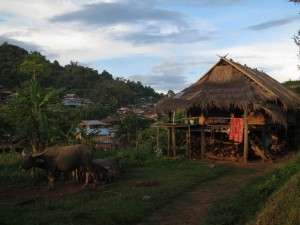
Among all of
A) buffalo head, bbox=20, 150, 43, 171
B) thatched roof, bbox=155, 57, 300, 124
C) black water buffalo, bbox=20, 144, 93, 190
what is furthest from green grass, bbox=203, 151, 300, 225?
thatched roof, bbox=155, 57, 300, 124

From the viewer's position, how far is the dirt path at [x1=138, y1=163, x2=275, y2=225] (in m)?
8.36

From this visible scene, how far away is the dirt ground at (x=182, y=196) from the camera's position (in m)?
8.52

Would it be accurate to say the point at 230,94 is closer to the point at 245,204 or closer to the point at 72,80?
the point at 245,204

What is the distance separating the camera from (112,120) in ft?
163

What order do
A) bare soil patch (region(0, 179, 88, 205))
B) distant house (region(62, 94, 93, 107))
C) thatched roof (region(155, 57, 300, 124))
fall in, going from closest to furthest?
bare soil patch (region(0, 179, 88, 205)), thatched roof (region(155, 57, 300, 124)), distant house (region(62, 94, 93, 107))

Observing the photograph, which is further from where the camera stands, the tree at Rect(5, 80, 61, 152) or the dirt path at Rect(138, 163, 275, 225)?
the tree at Rect(5, 80, 61, 152)

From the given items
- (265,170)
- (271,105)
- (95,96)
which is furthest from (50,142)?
(95,96)

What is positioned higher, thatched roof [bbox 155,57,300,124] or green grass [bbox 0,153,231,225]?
thatched roof [bbox 155,57,300,124]

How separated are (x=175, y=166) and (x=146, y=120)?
27113 millimetres

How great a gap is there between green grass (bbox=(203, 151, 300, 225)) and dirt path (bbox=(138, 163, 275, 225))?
37cm

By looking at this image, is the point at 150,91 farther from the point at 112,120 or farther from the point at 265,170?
the point at 265,170

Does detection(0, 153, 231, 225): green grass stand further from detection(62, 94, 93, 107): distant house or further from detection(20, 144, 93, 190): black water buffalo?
detection(62, 94, 93, 107): distant house

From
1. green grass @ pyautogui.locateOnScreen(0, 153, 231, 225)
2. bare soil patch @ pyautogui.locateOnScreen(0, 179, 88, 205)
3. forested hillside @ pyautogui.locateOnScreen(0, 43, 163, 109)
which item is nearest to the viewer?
green grass @ pyautogui.locateOnScreen(0, 153, 231, 225)

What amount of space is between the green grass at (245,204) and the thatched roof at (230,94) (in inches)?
261
